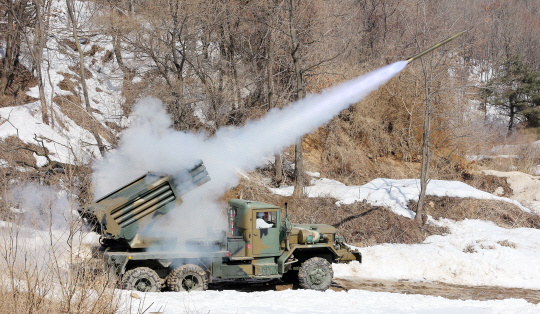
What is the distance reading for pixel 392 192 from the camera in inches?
820

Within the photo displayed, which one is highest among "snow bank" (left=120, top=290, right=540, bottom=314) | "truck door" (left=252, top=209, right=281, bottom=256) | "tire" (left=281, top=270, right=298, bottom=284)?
"truck door" (left=252, top=209, right=281, bottom=256)

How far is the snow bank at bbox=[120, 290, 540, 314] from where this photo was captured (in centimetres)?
924

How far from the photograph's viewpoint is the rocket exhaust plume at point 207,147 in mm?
12109

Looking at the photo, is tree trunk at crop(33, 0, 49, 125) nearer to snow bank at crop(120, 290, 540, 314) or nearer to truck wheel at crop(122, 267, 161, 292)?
truck wheel at crop(122, 267, 161, 292)

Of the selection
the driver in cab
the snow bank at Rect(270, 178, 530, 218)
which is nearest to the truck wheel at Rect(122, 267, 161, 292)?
the driver in cab

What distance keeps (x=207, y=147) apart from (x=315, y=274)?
4.83 m

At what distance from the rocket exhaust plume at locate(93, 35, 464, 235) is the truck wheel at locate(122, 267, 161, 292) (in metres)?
1.67

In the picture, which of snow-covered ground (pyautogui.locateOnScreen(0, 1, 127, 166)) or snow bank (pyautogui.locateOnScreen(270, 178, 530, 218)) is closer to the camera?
snow bank (pyautogui.locateOnScreen(270, 178, 530, 218))

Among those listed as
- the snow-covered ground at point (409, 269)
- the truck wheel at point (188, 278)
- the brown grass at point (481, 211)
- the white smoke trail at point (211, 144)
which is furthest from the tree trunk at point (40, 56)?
the brown grass at point (481, 211)

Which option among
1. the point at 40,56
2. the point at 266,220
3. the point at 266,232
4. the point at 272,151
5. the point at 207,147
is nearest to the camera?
the point at 266,232

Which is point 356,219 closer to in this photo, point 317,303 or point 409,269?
point 409,269

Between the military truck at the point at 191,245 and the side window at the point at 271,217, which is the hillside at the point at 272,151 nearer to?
the military truck at the point at 191,245

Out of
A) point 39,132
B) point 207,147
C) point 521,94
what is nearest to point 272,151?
point 207,147

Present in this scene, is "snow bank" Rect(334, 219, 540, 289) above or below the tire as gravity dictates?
above
